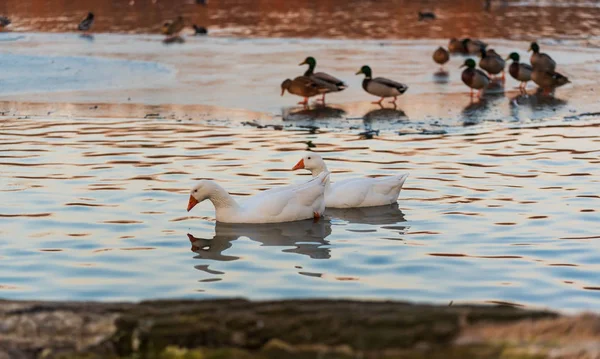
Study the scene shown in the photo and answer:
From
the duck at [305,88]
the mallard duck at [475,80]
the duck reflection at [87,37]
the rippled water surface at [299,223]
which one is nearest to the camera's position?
the rippled water surface at [299,223]

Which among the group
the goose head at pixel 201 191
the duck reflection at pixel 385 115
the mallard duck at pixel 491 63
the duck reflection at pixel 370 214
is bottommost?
the duck reflection at pixel 370 214

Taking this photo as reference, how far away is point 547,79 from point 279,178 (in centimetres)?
1066

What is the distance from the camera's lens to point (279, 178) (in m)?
13.1

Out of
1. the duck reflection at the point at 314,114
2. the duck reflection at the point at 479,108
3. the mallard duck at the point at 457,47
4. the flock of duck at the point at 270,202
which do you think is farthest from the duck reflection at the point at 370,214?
the mallard duck at the point at 457,47

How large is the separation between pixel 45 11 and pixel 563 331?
166ft

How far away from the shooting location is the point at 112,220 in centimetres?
1084

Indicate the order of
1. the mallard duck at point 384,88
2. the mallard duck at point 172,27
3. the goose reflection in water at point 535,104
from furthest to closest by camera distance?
1. the mallard duck at point 172,27
2. the mallard duck at point 384,88
3. the goose reflection in water at point 535,104

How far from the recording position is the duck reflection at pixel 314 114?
62.1ft

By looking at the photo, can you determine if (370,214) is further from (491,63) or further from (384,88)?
(491,63)

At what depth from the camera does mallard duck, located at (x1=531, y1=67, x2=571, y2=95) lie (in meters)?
22.1

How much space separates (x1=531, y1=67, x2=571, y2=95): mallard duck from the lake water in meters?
0.38

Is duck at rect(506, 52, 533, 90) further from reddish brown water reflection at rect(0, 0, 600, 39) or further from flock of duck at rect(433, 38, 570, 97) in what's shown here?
reddish brown water reflection at rect(0, 0, 600, 39)

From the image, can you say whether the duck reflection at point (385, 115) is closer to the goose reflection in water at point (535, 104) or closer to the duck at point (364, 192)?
the goose reflection in water at point (535, 104)

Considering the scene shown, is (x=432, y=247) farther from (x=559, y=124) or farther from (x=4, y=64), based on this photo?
(x=4, y=64)
